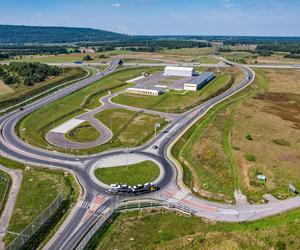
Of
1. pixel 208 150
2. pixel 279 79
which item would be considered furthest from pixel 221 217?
pixel 279 79

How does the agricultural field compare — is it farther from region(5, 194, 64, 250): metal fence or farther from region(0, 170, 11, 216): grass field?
region(0, 170, 11, 216): grass field

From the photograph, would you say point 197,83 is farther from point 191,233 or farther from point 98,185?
point 191,233

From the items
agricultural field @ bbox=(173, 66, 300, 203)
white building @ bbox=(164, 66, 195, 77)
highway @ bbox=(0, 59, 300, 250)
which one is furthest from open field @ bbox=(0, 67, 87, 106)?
agricultural field @ bbox=(173, 66, 300, 203)

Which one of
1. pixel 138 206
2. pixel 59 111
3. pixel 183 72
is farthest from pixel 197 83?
pixel 138 206

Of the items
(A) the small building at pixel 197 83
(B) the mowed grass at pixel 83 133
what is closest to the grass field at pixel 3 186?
(B) the mowed grass at pixel 83 133

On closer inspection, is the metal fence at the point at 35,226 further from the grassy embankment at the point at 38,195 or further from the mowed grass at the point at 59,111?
the mowed grass at the point at 59,111

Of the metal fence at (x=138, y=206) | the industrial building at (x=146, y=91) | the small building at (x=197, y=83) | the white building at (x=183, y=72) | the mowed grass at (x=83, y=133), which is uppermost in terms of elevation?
the white building at (x=183, y=72)
